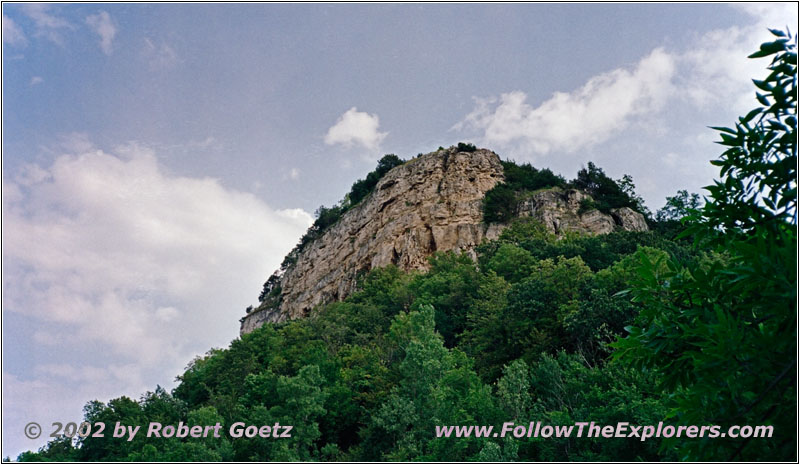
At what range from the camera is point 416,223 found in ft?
185

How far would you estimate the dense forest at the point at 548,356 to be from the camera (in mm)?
4195

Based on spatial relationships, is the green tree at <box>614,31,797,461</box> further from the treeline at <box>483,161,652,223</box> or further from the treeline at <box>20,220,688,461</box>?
Result: the treeline at <box>483,161,652,223</box>

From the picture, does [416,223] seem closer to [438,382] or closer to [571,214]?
[571,214]

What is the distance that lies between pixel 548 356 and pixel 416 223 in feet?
119

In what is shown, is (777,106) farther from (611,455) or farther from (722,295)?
(611,455)

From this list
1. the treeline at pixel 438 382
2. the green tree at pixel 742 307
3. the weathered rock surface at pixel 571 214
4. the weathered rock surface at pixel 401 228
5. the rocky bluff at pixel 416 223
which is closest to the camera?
the green tree at pixel 742 307

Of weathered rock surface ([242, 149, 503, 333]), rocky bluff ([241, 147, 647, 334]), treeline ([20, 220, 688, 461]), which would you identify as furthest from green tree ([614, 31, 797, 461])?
weathered rock surface ([242, 149, 503, 333])

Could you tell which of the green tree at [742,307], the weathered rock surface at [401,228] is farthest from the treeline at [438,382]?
the weathered rock surface at [401,228]

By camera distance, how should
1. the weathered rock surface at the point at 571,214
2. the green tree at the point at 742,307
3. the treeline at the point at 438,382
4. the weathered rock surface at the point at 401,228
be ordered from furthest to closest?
1. the weathered rock surface at the point at 401,228
2. the weathered rock surface at the point at 571,214
3. the treeline at the point at 438,382
4. the green tree at the point at 742,307

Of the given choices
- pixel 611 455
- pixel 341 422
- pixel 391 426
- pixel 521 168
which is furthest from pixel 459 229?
pixel 611 455

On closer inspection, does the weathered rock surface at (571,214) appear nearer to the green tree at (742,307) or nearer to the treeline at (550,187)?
the treeline at (550,187)

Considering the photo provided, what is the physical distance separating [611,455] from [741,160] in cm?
1176

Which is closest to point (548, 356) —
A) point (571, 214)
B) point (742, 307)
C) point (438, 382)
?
point (438, 382)

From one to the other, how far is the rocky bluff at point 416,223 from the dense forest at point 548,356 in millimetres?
4242
